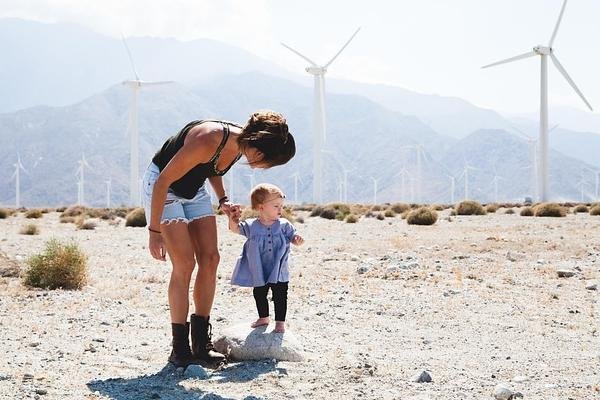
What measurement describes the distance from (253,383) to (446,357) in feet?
6.18

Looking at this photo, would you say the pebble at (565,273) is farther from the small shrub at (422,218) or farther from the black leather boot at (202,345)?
the small shrub at (422,218)

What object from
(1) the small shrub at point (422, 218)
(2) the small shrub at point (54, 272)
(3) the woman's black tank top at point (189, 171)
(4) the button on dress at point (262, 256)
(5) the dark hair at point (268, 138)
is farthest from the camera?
(1) the small shrub at point (422, 218)

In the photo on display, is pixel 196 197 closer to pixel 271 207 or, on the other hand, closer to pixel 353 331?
pixel 271 207

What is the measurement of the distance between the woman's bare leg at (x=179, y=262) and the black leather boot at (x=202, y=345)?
0.70 feet

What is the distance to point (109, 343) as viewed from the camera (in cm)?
705

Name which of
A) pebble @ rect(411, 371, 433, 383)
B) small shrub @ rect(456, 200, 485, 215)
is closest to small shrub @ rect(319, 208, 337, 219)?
small shrub @ rect(456, 200, 485, 215)

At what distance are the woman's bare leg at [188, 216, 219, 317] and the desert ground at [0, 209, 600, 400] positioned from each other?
70 cm

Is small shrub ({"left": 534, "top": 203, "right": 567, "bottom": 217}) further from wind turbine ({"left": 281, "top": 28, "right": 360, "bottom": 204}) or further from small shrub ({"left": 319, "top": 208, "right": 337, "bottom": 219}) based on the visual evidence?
wind turbine ({"left": 281, "top": 28, "right": 360, "bottom": 204})

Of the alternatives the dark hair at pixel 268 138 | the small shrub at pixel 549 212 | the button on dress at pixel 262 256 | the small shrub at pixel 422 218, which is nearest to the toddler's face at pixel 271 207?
the button on dress at pixel 262 256

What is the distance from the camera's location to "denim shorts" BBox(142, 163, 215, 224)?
594cm

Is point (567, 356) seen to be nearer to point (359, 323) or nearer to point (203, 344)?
point (359, 323)

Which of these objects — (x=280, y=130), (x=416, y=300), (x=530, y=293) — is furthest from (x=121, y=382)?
(x=530, y=293)

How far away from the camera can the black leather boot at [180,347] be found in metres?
6.11

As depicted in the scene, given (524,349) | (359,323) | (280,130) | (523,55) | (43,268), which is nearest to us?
(280,130)
